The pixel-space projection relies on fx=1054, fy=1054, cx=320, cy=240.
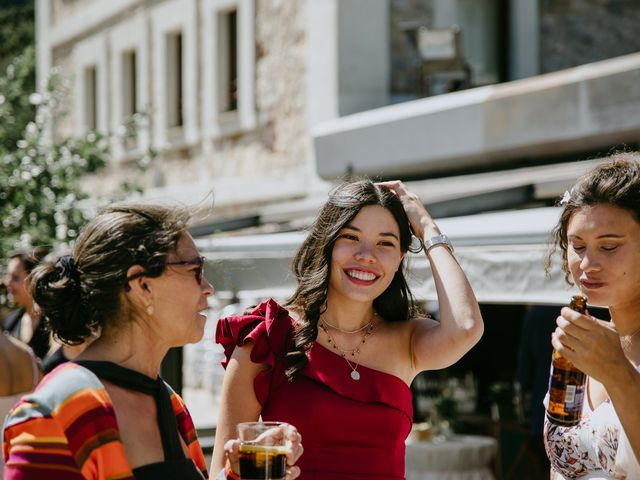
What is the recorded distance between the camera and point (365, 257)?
10.2 feet

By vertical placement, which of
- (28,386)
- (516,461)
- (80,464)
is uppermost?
(80,464)

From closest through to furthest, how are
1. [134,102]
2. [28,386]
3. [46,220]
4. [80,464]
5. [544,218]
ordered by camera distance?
1. [80,464]
2. [28,386]
3. [544,218]
4. [46,220]
5. [134,102]

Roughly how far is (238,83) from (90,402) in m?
11.8

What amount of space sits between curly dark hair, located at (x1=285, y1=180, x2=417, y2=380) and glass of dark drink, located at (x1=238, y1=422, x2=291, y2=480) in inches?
26.4

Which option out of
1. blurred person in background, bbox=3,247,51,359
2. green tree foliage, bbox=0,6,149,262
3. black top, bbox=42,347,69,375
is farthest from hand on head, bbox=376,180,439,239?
green tree foliage, bbox=0,6,149,262

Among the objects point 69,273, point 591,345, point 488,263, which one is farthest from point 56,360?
point 591,345

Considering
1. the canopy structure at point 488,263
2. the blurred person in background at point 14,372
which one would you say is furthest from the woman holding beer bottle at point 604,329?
the blurred person in background at point 14,372

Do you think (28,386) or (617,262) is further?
(28,386)

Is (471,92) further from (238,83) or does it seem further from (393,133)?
(238,83)

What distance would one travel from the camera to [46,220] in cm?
962

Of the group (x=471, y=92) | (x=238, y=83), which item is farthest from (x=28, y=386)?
(x=238, y=83)

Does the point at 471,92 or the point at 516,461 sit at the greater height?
the point at 471,92

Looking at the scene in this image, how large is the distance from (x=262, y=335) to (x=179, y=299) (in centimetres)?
66

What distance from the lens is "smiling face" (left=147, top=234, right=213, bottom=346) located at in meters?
2.41
